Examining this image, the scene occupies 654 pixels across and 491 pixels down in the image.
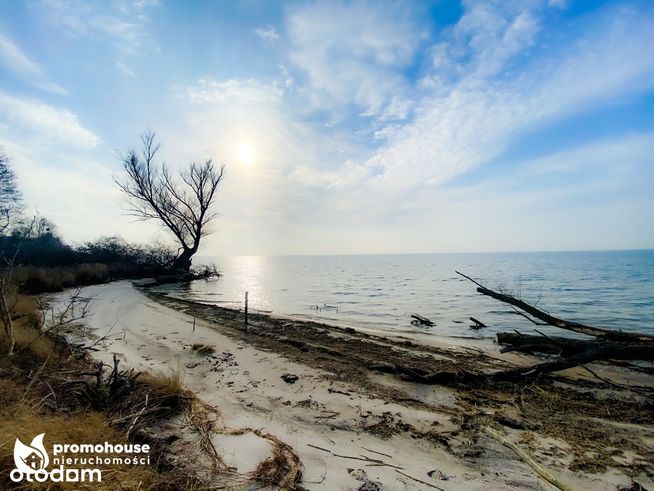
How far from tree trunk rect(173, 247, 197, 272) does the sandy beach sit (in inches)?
909

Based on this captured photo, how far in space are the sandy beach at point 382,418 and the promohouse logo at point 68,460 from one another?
1.02 meters

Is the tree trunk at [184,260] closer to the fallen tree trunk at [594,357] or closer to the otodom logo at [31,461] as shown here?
the fallen tree trunk at [594,357]

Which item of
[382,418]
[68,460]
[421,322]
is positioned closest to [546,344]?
[421,322]

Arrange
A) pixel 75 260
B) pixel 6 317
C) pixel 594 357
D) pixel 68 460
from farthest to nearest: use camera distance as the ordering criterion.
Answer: pixel 75 260 → pixel 594 357 → pixel 6 317 → pixel 68 460

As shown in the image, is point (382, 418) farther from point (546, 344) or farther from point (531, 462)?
point (546, 344)

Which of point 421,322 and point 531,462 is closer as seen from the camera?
point 531,462

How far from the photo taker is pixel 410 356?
8492 millimetres

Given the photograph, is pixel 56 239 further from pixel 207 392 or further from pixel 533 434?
pixel 533 434

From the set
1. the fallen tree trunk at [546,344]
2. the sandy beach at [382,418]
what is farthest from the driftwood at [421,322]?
the sandy beach at [382,418]

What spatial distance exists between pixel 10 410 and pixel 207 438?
2009 millimetres

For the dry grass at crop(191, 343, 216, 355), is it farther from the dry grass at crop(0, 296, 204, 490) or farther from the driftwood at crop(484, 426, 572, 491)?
the driftwood at crop(484, 426, 572, 491)

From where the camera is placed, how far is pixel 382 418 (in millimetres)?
4695

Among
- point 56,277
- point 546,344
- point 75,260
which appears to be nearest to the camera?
point 546,344

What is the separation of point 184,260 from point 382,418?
103ft
